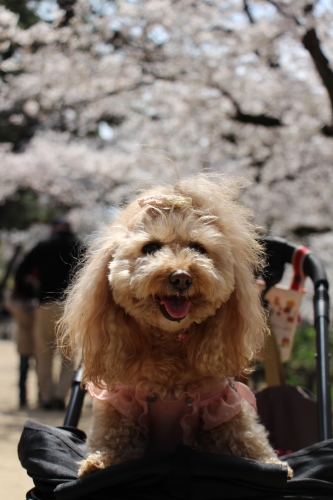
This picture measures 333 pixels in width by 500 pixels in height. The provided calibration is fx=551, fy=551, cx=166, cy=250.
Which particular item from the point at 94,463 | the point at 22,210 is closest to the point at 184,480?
the point at 94,463

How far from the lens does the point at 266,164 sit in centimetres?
747

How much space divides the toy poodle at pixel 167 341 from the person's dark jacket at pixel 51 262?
3.43 meters

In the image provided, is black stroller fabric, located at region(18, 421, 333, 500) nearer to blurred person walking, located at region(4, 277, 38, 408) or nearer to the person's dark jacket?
the person's dark jacket

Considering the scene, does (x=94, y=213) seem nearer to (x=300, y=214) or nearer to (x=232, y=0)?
(x=300, y=214)

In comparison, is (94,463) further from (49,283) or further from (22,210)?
(22,210)

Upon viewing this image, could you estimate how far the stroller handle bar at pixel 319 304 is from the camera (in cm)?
198

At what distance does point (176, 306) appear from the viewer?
1561 millimetres

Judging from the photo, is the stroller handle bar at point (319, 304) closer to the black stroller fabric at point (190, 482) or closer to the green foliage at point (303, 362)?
the black stroller fabric at point (190, 482)

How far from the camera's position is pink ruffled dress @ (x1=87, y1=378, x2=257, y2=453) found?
167cm

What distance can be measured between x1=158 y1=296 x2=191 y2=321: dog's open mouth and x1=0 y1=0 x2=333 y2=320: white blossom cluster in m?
3.76

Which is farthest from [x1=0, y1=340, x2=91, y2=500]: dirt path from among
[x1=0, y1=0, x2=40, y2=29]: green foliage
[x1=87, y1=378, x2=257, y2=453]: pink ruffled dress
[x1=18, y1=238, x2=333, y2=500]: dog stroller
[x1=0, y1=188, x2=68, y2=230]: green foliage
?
[x1=0, y1=188, x2=68, y2=230]: green foliage

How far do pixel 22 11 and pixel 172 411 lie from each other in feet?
20.2

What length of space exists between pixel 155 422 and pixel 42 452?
0.36 metres

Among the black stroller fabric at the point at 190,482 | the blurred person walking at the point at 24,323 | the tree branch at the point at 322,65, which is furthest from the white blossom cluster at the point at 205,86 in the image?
the black stroller fabric at the point at 190,482
